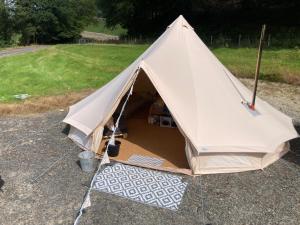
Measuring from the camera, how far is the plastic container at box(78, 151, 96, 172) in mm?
6887

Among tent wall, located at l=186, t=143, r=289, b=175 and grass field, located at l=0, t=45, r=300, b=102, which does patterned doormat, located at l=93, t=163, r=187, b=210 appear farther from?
grass field, located at l=0, t=45, r=300, b=102

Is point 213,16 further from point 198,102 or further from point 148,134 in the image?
point 198,102

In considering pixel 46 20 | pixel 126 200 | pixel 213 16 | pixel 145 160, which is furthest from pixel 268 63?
pixel 46 20

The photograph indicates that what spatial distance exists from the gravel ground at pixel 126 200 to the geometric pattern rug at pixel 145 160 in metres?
0.80

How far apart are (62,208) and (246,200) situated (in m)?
3.07

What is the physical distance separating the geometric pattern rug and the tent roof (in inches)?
37.4

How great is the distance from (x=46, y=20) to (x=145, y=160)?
111ft

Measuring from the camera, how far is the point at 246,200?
19.8 feet

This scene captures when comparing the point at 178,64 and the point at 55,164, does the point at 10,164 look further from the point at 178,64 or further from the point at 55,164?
the point at 178,64

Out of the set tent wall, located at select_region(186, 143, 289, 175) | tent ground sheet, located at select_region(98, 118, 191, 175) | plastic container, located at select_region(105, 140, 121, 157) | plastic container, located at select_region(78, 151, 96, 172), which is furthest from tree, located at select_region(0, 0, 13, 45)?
tent wall, located at select_region(186, 143, 289, 175)

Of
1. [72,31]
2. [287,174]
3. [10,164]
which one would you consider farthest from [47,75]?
[72,31]

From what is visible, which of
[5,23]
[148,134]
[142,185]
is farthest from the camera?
[5,23]

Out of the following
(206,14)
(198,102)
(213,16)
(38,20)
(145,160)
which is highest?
(206,14)

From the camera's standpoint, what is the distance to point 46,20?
37.5 meters
